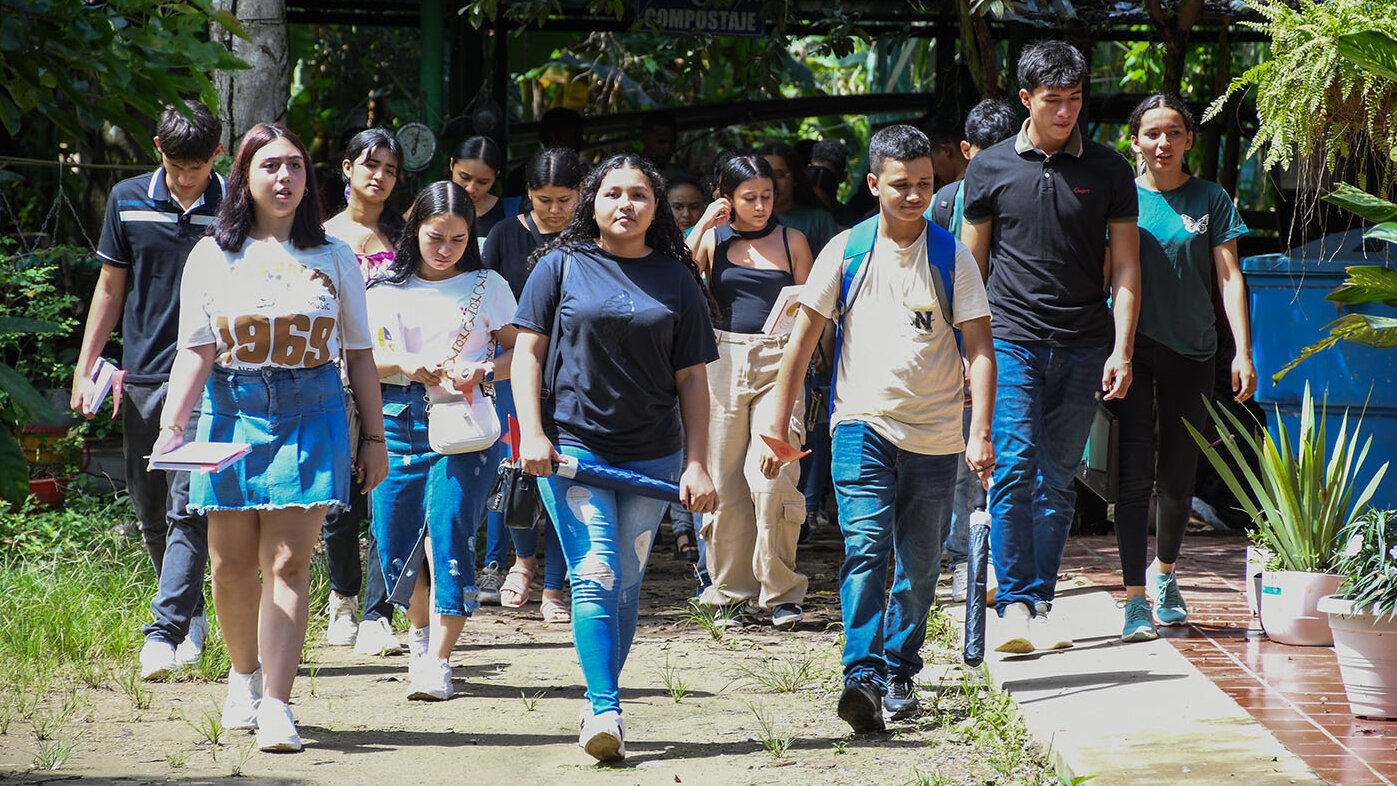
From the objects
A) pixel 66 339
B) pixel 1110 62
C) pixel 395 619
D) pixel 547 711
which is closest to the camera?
pixel 547 711

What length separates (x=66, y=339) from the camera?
991cm

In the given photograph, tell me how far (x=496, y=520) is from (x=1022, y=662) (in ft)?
8.41

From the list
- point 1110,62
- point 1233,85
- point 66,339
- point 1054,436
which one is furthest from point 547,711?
point 1110,62

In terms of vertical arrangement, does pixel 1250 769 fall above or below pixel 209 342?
below

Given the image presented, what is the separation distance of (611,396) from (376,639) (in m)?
2.08

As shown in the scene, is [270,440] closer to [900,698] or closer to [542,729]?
[542,729]

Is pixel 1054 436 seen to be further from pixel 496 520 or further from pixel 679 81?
pixel 679 81

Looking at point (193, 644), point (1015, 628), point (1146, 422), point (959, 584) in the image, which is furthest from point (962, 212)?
point (193, 644)

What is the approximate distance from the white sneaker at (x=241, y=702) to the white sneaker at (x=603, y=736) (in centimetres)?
114

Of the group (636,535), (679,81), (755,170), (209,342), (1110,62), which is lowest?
(636,535)

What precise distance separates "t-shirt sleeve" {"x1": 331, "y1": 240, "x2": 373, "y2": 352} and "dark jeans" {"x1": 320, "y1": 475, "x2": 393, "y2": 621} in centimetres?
134

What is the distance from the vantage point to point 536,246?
23.5 feet

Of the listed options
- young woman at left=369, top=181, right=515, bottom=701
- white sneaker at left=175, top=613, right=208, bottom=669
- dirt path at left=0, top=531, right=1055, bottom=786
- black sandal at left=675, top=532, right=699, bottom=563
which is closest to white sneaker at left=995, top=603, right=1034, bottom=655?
dirt path at left=0, top=531, right=1055, bottom=786

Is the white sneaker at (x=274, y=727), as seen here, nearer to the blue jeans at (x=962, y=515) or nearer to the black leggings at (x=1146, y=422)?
the black leggings at (x=1146, y=422)
